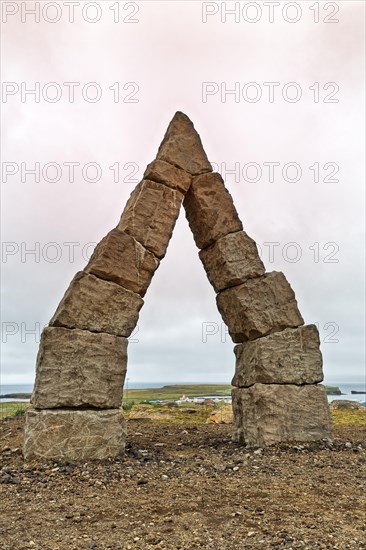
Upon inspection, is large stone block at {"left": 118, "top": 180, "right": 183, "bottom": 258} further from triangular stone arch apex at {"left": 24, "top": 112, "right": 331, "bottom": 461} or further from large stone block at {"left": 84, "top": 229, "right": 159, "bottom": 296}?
large stone block at {"left": 84, "top": 229, "right": 159, "bottom": 296}

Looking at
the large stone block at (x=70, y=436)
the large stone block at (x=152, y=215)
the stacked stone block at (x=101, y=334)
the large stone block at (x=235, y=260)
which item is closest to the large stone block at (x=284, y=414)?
the large stone block at (x=235, y=260)

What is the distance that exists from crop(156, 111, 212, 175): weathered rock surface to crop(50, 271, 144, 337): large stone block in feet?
11.0

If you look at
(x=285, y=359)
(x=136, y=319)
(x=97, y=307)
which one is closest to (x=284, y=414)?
(x=285, y=359)

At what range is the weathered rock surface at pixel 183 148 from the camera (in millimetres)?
11156

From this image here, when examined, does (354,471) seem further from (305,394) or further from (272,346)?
(272,346)

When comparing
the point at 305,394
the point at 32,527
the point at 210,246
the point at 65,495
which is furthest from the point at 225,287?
the point at 32,527

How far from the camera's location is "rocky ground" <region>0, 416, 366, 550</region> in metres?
5.15

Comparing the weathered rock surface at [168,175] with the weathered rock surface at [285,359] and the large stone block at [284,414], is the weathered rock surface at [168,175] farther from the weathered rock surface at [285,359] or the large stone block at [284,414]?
the large stone block at [284,414]

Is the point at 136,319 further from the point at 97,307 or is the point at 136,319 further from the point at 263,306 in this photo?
the point at 263,306

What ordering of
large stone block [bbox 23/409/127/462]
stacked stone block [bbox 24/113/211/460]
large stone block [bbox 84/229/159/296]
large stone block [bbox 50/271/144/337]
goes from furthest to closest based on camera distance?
1. large stone block [bbox 84/229/159/296]
2. large stone block [bbox 50/271/144/337]
3. stacked stone block [bbox 24/113/211/460]
4. large stone block [bbox 23/409/127/462]

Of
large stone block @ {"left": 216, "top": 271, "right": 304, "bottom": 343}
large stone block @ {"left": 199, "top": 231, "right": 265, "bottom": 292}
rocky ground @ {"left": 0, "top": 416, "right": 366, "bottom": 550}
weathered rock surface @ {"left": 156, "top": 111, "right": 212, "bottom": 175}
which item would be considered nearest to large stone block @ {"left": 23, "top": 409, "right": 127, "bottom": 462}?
rocky ground @ {"left": 0, "top": 416, "right": 366, "bottom": 550}

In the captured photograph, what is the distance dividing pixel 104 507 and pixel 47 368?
142 inches

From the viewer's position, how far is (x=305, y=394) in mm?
10414

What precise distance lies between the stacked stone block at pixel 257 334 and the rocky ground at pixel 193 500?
2.23 feet
